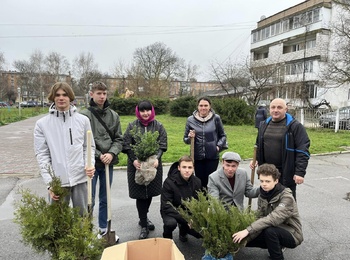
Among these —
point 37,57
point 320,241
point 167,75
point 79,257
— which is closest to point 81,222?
point 79,257

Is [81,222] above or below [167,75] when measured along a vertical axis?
below

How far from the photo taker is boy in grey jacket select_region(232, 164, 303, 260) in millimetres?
2736

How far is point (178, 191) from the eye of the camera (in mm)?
3242

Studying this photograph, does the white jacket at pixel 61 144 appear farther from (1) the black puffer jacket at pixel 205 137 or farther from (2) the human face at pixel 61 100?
(1) the black puffer jacket at pixel 205 137

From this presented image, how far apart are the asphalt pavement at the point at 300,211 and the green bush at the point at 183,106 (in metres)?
17.5

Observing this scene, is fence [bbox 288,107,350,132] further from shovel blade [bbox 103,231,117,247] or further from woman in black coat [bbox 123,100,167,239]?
shovel blade [bbox 103,231,117,247]

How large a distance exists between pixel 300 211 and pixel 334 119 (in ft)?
42.9

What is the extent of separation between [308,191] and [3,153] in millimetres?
9070

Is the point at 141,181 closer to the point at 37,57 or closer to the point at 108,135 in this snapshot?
the point at 108,135

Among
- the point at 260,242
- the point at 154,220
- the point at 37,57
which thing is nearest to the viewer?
the point at 260,242

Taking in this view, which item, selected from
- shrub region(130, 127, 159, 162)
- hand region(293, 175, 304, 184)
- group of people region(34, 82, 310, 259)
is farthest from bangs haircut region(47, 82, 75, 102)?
hand region(293, 175, 304, 184)

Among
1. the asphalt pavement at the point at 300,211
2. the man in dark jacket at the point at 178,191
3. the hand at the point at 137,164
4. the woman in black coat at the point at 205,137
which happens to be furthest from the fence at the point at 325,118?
the hand at the point at 137,164

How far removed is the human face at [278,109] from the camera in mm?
3279

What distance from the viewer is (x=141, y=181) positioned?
10.9 feet
